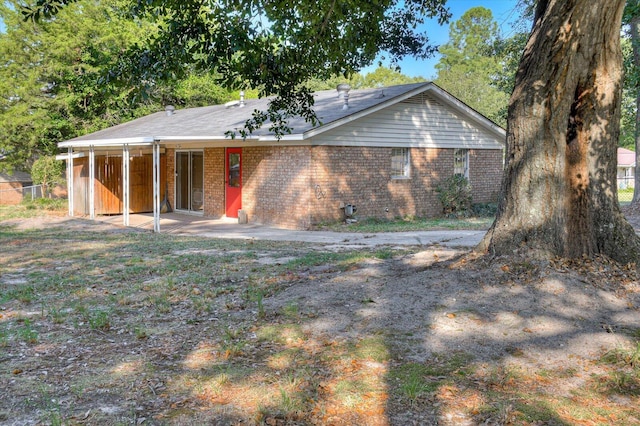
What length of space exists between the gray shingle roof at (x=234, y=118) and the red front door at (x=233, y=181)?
0.98 meters

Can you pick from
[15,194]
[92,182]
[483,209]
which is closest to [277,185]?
[92,182]

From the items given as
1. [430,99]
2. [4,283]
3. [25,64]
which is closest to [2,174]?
[25,64]

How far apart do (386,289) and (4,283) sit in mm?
5373

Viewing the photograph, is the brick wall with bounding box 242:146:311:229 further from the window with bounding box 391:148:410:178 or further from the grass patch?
the grass patch

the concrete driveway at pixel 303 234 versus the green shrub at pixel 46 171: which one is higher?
the green shrub at pixel 46 171

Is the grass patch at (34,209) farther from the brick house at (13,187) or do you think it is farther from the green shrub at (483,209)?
the green shrub at (483,209)

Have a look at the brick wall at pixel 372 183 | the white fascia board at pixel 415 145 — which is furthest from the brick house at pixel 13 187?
the white fascia board at pixel 415 145

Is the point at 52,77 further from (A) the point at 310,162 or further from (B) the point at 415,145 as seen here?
(B) the point at 415,145

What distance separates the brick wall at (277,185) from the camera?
15.9m

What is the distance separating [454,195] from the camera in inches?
760

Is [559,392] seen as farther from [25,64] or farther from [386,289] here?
[25,64]

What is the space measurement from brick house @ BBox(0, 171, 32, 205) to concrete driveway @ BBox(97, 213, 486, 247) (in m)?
14.4

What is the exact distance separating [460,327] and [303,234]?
31.5ft

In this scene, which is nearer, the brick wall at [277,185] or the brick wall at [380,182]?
the brick wall at [277,185]
